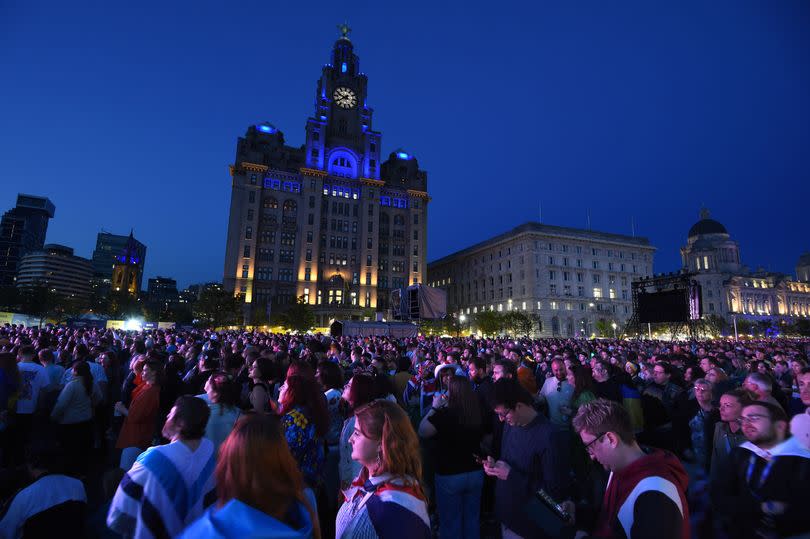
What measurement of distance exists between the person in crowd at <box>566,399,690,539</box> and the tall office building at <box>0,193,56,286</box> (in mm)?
239434

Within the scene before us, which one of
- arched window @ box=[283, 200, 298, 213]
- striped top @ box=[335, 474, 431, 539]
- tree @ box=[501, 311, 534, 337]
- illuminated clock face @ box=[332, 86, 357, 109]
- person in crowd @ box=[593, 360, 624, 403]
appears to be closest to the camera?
striped top @ box=[335, 474, 431, 539]

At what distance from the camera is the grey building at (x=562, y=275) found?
2982 inches

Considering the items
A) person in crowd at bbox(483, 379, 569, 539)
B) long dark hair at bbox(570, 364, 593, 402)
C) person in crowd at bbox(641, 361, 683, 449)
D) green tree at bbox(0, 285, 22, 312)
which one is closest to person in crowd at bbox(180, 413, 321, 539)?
person in crowd at bbox(483, 379, 569, 539)

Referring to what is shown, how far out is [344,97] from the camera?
85625mm

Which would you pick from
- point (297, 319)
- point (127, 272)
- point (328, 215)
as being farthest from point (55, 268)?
point (297, 319)

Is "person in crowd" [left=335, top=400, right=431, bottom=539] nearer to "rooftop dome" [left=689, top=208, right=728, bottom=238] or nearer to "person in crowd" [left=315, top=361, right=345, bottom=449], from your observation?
"person in crowd" [left=315, top=361, right=345, bottom=449]

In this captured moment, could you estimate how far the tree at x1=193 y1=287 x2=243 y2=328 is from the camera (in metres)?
58.1

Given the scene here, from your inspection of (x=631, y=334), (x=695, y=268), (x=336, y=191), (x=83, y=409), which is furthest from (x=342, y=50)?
(x=695, y=268)

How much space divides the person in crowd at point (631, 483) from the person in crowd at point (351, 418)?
2.33 metres

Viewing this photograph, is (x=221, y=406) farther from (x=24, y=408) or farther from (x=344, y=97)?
(x=344, y=97)

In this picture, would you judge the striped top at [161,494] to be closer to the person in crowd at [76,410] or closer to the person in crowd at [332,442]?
the person in crowd at [332,442]

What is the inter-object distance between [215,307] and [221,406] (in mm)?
60019

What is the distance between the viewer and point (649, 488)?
7.28 ft

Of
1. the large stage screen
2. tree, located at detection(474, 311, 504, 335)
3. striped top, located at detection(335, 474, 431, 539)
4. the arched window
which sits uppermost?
the arched window
